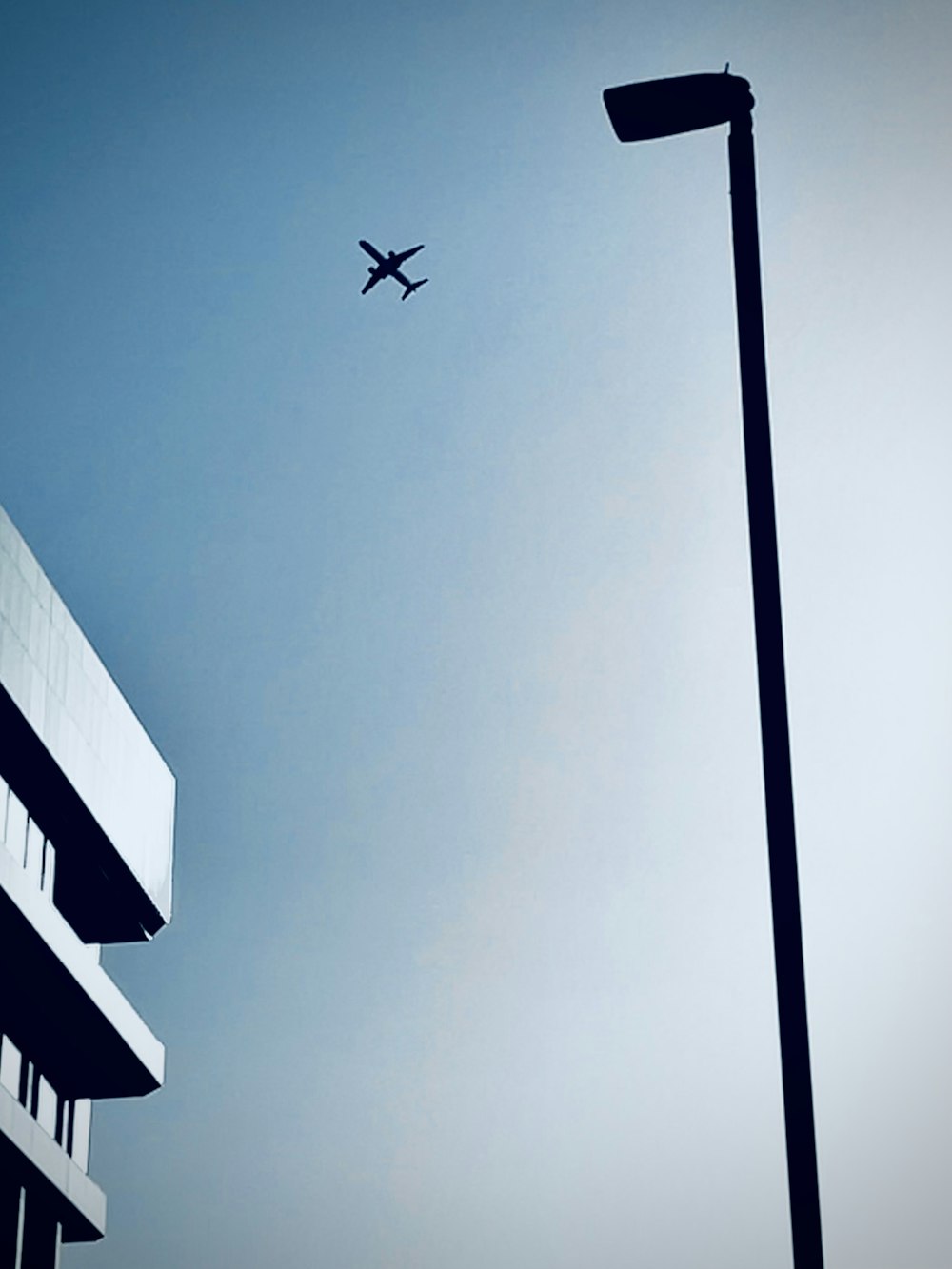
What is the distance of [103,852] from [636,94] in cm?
5970

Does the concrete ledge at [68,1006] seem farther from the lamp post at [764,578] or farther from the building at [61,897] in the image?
the lamp post at [764,578]

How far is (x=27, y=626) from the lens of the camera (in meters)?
57.6

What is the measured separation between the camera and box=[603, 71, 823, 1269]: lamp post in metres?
7.45

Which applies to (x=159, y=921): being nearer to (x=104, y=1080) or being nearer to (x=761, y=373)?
(x=104, y=1080)

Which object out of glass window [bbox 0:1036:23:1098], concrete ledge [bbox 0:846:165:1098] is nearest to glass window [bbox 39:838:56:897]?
concrete ledge [bbox 0:846:165:1098]

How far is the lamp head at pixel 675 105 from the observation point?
32.3 feet

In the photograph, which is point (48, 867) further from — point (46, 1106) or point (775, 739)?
point (775, 739)

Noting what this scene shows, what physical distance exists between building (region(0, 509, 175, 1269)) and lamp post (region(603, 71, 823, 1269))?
4778 cm

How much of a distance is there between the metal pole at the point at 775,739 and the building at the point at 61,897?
160 ft

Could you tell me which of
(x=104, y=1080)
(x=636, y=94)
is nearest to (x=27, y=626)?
(x=104, y=1080)

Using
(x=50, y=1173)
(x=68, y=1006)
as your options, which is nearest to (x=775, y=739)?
(x=68, y=1006)

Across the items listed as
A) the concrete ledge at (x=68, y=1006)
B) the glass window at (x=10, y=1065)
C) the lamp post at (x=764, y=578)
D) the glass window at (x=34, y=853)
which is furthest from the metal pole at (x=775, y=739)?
the glass window at (x=10, y=1065)

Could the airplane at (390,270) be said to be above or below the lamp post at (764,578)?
above

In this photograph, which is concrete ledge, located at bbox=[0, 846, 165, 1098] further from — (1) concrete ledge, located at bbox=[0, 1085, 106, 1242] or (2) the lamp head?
(2) the lamp head
